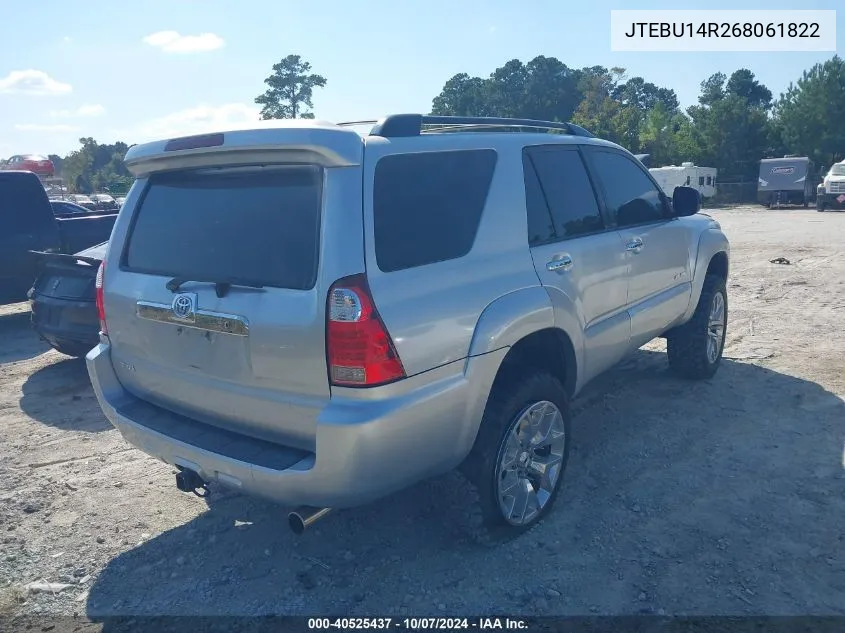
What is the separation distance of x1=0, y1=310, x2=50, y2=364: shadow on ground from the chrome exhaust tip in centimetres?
606

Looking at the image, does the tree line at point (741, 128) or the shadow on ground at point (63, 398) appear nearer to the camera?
the shadow on ground at point (63, 398)

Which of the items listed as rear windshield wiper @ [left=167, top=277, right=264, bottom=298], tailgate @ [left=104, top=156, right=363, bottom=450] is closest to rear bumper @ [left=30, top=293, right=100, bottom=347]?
tailgate @ [left=104, top=156, right=363, bottom=450]

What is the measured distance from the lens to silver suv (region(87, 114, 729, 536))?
2.71m

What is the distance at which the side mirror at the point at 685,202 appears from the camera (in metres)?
5.12

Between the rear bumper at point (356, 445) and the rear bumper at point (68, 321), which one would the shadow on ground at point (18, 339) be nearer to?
the rear bumper at point (68, 321)

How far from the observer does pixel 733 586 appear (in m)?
3.09

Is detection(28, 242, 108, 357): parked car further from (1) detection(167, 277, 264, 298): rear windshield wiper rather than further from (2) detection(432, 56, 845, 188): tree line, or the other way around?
(2) detection(432, 56, 845, 188): tree line

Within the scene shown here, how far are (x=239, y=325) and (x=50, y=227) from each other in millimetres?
7374

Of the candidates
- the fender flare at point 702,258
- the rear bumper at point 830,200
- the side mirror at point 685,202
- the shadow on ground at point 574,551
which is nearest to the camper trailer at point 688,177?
the rear bumper at point 830,200

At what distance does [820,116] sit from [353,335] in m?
48.5

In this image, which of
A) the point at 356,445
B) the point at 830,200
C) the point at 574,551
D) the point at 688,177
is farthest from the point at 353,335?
the point at 688,177

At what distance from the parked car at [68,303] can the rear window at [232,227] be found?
3174 mm

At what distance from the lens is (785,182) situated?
35250 mm

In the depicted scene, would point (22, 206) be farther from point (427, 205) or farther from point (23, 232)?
point (427, 205)
